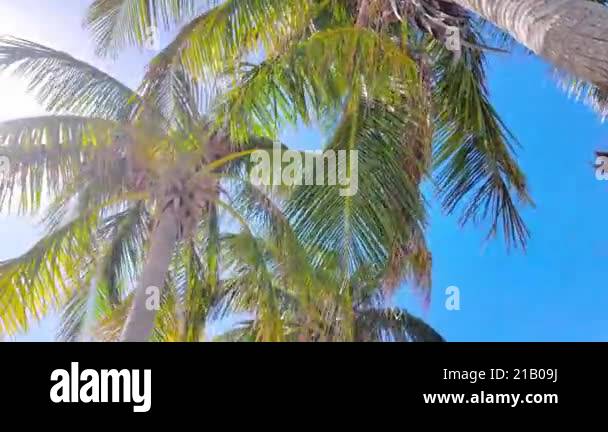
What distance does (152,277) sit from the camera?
6020 mm

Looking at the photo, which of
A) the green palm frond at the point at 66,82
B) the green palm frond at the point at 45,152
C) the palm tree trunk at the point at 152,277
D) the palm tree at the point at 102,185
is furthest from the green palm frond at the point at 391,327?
the green palm frond at the point at 45,152

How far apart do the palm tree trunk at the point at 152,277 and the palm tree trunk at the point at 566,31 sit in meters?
3.68

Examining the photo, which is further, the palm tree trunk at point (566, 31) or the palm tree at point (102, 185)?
the palm tree at point (102, 185)

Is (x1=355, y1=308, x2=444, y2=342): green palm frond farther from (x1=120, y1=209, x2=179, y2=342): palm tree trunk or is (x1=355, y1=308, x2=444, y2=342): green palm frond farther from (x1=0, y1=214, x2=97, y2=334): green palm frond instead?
(x1=0, y1=214, x2=97, y2=334): green palm frond

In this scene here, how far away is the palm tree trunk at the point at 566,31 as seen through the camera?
2516 millimetres

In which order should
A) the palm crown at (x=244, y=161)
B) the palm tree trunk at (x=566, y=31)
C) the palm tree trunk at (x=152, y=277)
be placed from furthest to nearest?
1. the palm tree trunk at (x=152, y=277)
2. the palm crown at (x=244, y=161)
3. the palm tree trunk at (x=566, y=31)

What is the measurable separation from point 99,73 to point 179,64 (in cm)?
101

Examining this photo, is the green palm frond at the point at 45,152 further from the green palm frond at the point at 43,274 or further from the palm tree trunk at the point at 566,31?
the palm tree trunk at the point at 566,31

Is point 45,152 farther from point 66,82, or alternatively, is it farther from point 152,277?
point 152,277

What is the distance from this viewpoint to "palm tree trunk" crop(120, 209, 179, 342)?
581 centimetres
